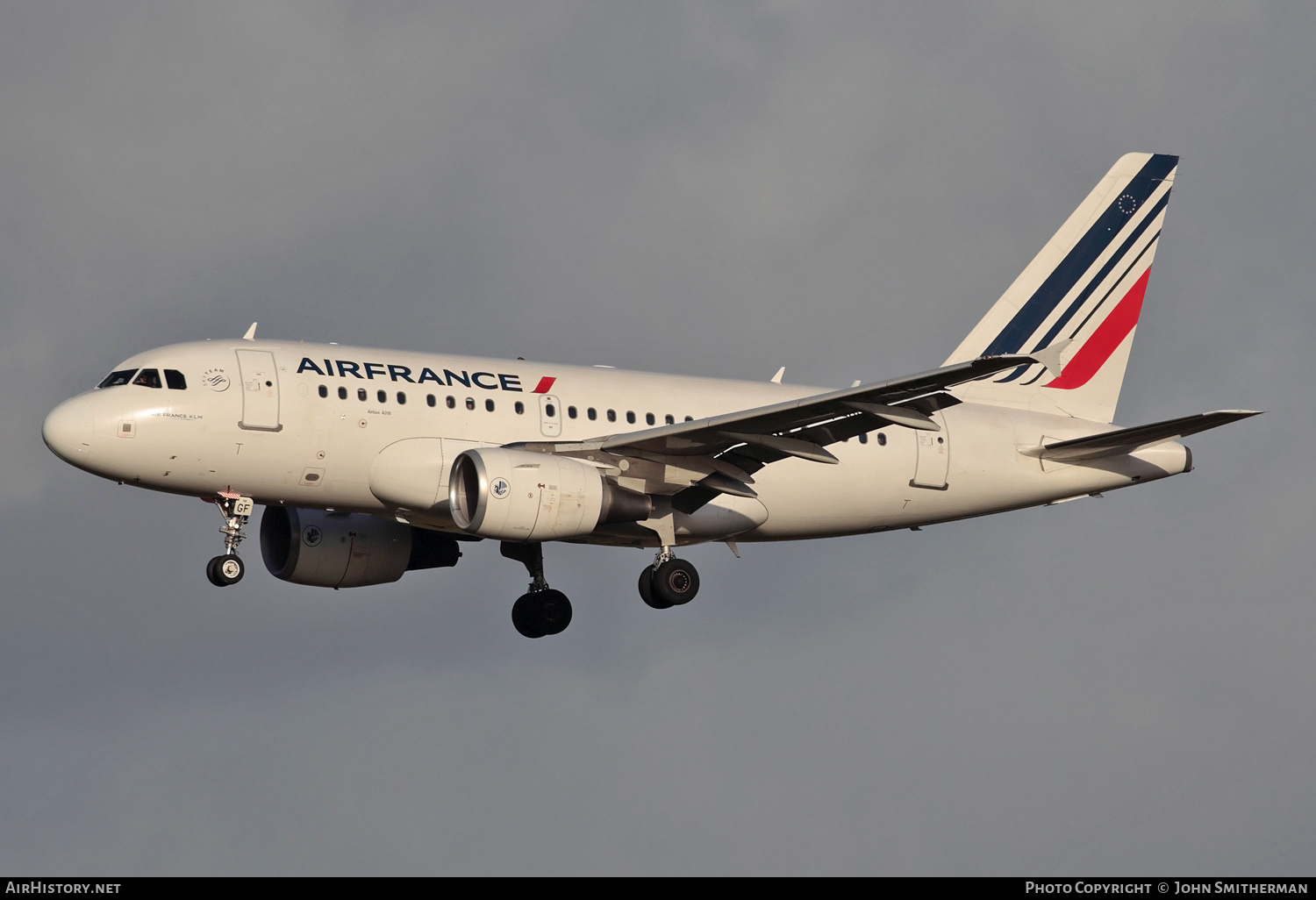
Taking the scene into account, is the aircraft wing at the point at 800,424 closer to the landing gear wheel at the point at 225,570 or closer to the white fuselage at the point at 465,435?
the white fuselage at the point at 465,435

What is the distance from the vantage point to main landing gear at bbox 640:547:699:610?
40.5m

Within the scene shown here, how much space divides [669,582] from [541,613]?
5497 mm

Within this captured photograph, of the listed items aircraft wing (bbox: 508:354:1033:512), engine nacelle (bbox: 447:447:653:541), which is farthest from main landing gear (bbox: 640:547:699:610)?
engine nacelle (bbox: 447:447:653:541)

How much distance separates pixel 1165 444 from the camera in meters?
44.1

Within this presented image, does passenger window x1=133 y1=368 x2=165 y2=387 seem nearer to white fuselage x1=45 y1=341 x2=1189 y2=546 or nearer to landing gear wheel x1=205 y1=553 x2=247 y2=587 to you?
white fuselage x1=45 y1=341 x2=1189 y2=546

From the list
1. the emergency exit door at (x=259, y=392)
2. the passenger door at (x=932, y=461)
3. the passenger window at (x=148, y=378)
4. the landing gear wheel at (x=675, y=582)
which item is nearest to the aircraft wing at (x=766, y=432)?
the landing gear wheel at (x=675, y=582)

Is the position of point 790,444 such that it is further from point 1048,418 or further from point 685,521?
point 1048,418

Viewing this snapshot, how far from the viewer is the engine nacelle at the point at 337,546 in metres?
43.6

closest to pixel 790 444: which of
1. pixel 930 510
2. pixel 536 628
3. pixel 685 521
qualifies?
pixel 685 521

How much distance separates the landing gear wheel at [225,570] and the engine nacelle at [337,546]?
5.08m

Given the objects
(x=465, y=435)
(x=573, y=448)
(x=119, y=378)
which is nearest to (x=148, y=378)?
(x=119, y=378)

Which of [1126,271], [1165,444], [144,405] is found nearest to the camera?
[144,405]

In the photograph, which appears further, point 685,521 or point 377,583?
point 377,583

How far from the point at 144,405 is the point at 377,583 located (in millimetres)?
9052
